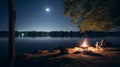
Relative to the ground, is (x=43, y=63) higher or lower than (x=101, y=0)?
lower

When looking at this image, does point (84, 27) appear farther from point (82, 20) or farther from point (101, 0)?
point (101, 0)

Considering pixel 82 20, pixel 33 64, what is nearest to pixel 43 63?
pixel 33 64

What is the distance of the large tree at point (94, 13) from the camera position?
923 inches

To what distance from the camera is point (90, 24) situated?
26.3 meters

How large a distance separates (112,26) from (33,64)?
10.3 metres

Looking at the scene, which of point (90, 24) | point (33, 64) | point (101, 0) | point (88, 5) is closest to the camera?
point (33, 64)

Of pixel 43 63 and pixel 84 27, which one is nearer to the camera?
pixel 43 63

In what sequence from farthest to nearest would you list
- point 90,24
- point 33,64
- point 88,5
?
point 90,24 < point 88,5 < point 33,64

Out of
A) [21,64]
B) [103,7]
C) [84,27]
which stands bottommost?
[21,64]

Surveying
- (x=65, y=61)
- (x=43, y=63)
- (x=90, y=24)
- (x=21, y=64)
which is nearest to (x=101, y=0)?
(x=90, y=24)

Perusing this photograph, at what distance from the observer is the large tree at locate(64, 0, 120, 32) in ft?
76.9

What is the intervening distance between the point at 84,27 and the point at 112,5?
16.4 feet

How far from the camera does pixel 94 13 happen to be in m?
24.4

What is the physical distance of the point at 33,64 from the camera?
828 inches
